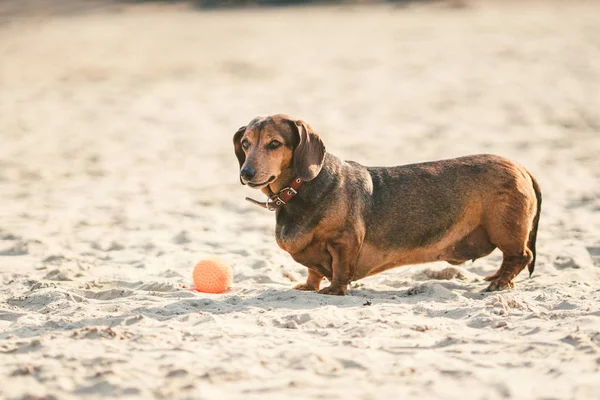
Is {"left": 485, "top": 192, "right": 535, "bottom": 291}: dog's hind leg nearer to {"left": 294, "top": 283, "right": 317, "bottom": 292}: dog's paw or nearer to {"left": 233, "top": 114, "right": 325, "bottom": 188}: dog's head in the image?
{"left": 294, "top": 283, "right": 317, "bottom": 292}: dog's paw

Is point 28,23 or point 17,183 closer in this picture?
point 17,183

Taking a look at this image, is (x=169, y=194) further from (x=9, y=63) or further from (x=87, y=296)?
(x=9, y=63)

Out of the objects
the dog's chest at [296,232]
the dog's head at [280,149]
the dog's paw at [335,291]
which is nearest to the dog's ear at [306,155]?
the dog's head at [280,149]

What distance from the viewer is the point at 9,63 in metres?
21.8

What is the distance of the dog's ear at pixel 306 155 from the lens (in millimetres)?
6617

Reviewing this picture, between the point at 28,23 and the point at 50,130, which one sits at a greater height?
the point at 28,23

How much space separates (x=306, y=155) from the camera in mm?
6629

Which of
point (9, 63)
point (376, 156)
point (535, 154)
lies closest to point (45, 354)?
point (376, 156)

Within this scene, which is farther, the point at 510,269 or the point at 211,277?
the point at 510,269

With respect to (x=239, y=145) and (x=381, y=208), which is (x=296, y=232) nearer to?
(x=381, y=208)

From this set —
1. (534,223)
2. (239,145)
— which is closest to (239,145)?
(239,145)

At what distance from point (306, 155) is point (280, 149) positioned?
186 millimetres

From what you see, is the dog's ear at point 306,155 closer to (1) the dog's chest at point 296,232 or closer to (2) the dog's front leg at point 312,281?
(1) the dog's chest at point 296,232

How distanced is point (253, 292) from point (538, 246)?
2.92 metres
